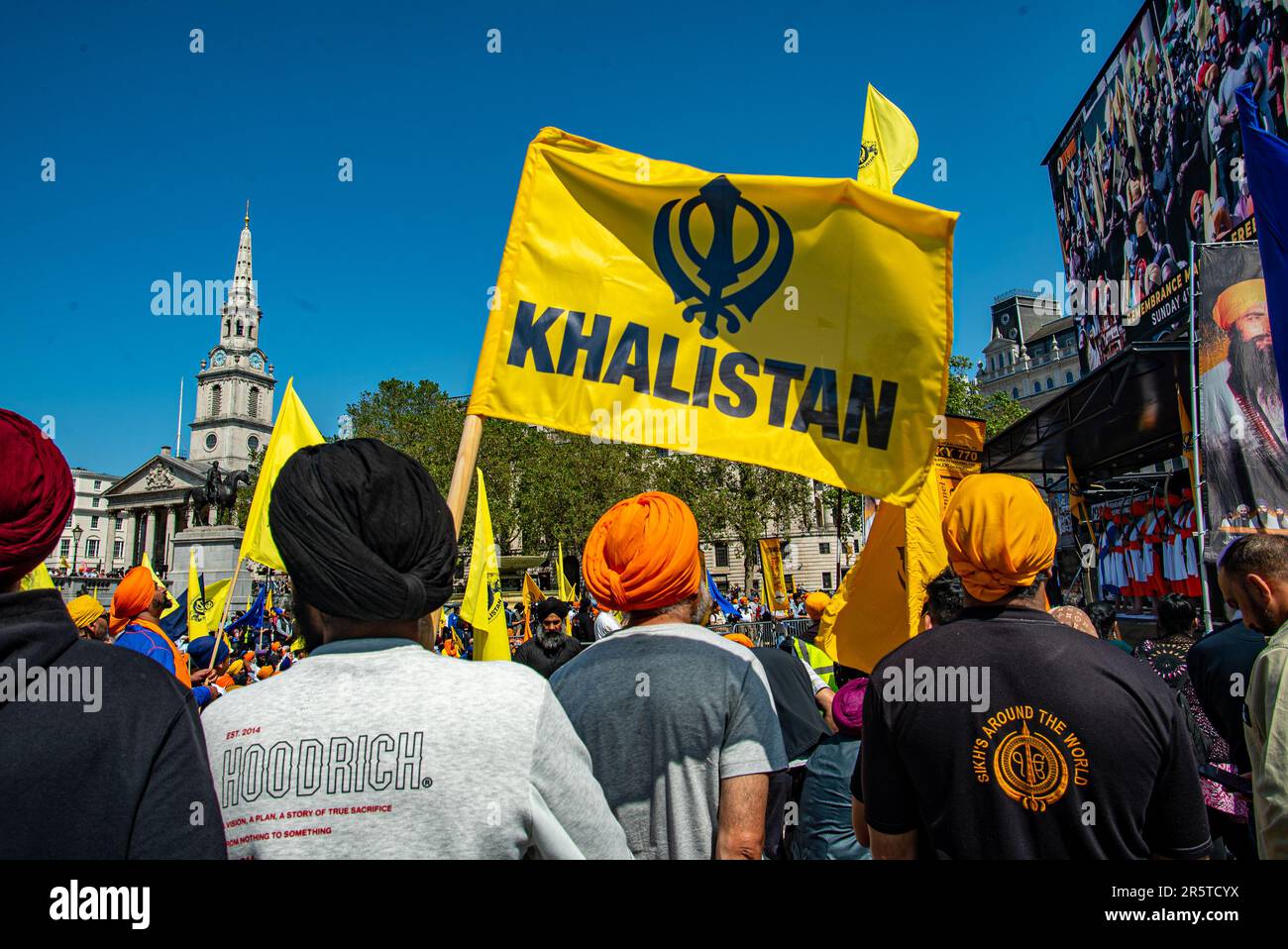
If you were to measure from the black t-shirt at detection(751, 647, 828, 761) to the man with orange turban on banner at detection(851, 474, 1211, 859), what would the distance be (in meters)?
1.91

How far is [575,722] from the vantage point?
100.0 inches

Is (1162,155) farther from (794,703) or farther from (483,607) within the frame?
(794,703)

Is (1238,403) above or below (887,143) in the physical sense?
below

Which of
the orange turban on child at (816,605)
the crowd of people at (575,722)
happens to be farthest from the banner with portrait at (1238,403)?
the crowd of people at (575,722)

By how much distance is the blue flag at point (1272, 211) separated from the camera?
11.6 feet

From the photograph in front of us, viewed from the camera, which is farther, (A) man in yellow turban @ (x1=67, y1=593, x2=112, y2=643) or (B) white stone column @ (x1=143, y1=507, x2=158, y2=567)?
(B) white stone column @ (x1=143, y1=507, x2=158, y2=567)

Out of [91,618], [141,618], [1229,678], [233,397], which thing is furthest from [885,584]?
[233,397]

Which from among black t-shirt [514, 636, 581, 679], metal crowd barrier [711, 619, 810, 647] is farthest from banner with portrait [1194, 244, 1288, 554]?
metal crowd barrier [711, 619, 810, 647]

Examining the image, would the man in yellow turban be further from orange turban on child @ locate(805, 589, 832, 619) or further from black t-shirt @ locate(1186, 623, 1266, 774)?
black t-shirt @ locate(1186, 623, 1266, 774)

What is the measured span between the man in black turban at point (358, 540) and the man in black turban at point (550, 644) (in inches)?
270

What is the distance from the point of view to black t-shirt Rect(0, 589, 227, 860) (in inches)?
52.7

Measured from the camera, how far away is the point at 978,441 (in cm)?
618

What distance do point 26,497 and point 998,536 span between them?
2159 millimetres
